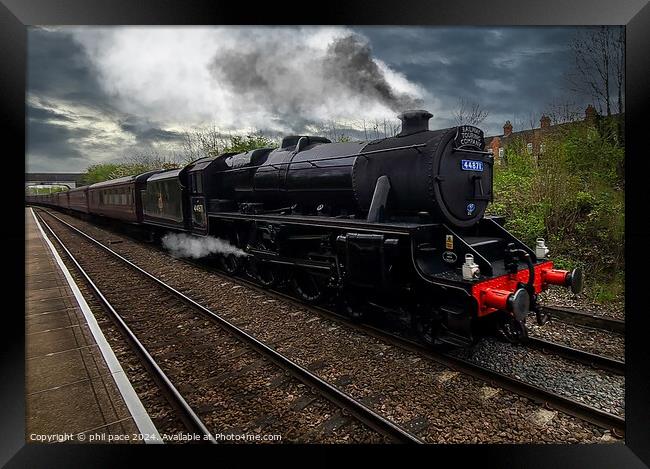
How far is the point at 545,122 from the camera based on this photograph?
4281 mm

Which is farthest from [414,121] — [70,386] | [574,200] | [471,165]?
[70,386]

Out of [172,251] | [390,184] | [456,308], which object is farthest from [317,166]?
[172,251]

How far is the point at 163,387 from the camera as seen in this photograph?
376cm

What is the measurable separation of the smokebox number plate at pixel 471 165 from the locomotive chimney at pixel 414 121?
0.66 m

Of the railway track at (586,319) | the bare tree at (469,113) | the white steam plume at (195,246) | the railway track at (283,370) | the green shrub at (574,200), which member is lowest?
the railway track at (283,370)

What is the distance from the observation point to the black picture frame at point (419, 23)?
2959 millimetres

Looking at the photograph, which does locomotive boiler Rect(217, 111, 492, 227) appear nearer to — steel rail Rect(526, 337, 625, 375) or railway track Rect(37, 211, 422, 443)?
steel rail Rect(526, 337, 625, 375)

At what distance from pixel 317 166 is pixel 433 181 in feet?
7.64

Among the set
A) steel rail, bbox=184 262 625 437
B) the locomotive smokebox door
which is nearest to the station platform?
steel rail, bbox=184 262 625 437

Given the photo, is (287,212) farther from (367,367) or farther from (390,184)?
(367,367)

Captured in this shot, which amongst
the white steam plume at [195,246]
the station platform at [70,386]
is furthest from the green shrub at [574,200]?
the white steam plume at [195,246]

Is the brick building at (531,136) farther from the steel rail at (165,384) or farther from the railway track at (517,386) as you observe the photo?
the steel rail at (165,384)

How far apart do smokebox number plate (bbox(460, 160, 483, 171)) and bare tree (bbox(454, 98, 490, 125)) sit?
17.7 inches

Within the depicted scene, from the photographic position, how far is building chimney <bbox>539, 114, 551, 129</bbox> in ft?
13.6
